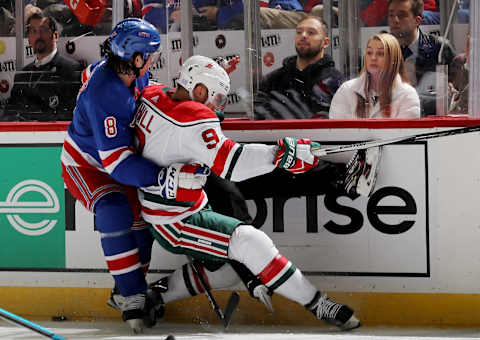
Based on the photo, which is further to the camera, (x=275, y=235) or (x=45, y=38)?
(x=45, y=38)

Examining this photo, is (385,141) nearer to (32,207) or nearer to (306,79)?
(306,79)

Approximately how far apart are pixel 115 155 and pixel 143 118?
16cm

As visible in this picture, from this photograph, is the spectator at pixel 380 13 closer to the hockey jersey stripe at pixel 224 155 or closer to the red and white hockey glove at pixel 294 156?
the red and white hockey glove at pixel 294 156

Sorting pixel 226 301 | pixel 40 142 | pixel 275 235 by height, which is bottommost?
pixel 226 301

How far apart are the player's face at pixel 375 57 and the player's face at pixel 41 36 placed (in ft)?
4.58

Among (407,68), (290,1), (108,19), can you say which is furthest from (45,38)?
(407,68)

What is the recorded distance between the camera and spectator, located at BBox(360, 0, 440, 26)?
304 cm

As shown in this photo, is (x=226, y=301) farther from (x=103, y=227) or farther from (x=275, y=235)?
(x=103, y=227)

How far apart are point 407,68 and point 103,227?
1.30 m

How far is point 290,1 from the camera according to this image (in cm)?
315

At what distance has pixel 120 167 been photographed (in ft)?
9.23

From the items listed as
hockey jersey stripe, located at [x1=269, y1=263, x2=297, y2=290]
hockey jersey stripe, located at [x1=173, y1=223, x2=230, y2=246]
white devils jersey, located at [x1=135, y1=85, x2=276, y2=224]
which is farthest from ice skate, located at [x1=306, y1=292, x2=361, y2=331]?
white devils jersey, located at [x1=135, y1=85, x2=276, y2=224]

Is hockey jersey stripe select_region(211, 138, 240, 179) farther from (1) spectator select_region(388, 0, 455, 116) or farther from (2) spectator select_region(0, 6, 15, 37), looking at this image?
(2) spectator select_region(0, 6, 15, 37)


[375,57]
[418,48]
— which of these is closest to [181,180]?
[375,57]
